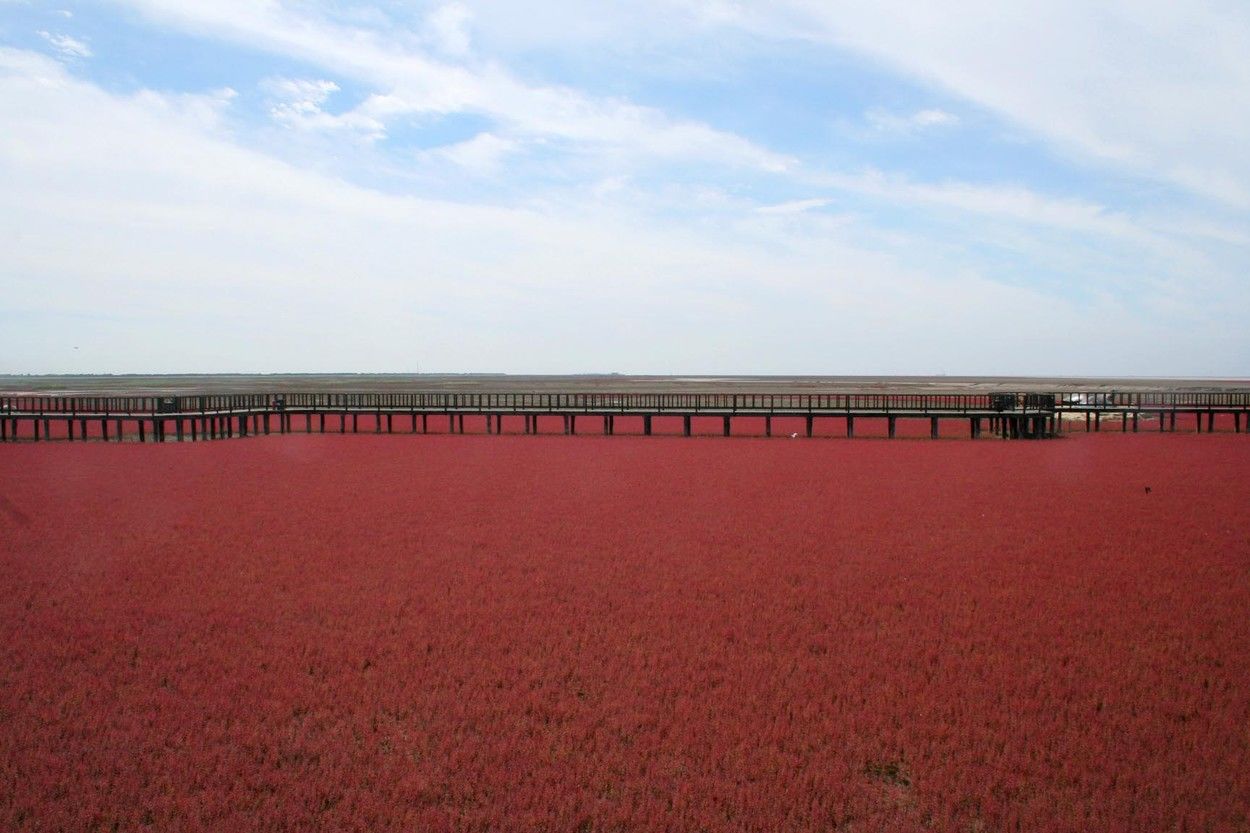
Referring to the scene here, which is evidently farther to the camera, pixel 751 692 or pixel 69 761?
pixel 751 692

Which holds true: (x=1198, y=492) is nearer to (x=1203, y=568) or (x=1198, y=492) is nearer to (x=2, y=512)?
(x=1203, y=568)

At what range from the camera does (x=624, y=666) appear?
346 inches

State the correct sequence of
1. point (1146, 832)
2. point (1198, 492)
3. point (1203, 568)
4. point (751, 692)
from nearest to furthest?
point (1146, 832), point (751, 692), point (1203, 568), point (1198, 492)

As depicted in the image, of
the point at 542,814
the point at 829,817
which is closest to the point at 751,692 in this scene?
the point at 829,817

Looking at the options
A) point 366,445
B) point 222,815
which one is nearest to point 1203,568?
point 222,815

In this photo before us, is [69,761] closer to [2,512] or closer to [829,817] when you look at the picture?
[829,817]

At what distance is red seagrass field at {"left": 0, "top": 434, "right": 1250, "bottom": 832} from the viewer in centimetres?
633

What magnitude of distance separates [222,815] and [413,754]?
138 cm

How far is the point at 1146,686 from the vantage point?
8.25 m

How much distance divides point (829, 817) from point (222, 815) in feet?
13.2

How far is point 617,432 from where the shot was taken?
40906 millimetres

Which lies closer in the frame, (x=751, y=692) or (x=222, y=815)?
(x=222, y=815)

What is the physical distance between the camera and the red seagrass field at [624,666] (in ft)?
20.8

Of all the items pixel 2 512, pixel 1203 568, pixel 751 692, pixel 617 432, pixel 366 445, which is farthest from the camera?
pixel 617 432
